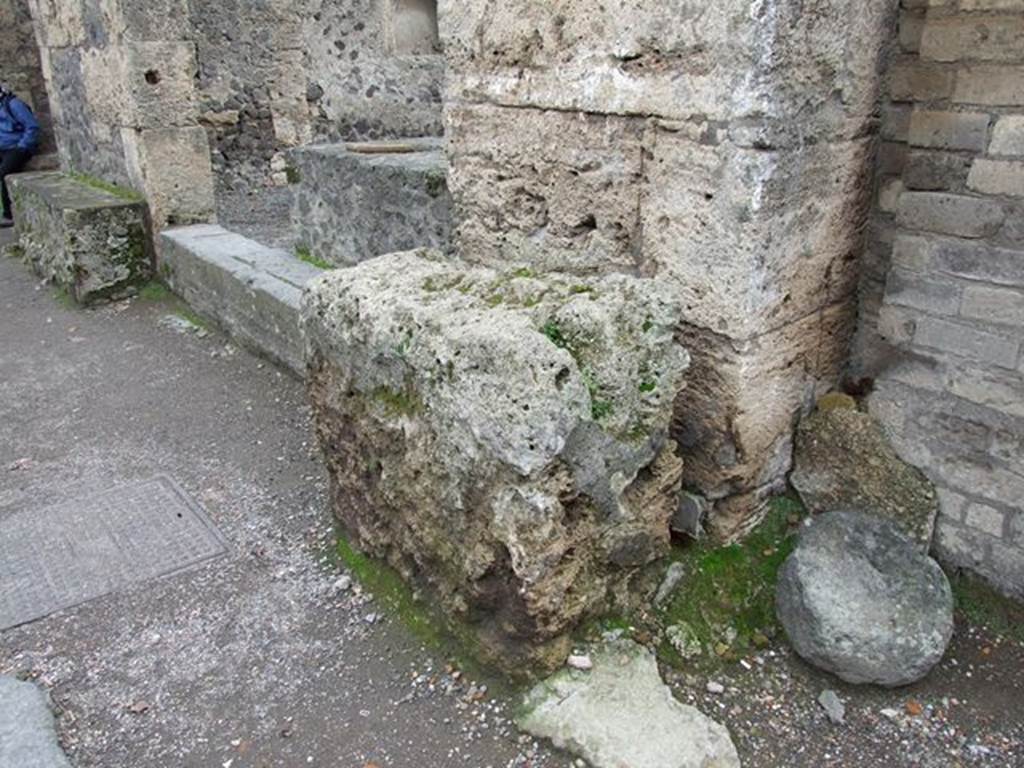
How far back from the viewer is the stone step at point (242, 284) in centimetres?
485

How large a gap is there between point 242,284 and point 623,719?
3.81m

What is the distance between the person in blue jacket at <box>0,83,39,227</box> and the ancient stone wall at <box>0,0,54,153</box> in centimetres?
Answer: 78

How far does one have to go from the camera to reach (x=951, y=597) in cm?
252

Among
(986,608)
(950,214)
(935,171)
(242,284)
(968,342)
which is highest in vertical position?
(935,171)

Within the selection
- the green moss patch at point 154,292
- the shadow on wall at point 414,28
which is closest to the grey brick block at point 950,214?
the green moss patch at point 154,292

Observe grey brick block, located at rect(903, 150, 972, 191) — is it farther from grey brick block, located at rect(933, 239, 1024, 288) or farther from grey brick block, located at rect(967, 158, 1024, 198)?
grey brick block, located at rect(933, 239, 1024, 288)

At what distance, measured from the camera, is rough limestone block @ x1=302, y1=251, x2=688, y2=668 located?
2.21 meters

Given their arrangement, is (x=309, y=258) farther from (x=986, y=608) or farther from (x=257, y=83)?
(x=986, y=608)

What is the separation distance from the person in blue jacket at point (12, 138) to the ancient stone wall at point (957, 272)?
31.0 ft

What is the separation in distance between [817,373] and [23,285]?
252 inches

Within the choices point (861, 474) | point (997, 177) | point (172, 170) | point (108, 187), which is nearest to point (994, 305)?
point (997, 177)

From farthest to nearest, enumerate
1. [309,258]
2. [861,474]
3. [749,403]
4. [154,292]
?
1. [154,292]
2. [309,258]
3. [861,474]
4. [749,403]

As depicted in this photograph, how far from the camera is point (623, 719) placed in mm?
2238

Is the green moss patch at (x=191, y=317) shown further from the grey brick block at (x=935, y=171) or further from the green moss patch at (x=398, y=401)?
the grey brick block at (x=935, y=171)
